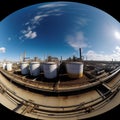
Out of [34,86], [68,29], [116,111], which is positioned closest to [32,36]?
[68,29]

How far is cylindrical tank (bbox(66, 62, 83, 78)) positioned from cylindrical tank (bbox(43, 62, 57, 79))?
0.13 metres

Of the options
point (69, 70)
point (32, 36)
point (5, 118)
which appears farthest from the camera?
point (5, 118)

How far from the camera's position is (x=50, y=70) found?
1.51m

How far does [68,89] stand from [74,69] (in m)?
0.20

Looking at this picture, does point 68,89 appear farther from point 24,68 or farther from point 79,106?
point 24,68

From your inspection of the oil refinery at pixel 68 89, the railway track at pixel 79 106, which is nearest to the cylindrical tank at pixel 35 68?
the oil refinery at pixel 68 89

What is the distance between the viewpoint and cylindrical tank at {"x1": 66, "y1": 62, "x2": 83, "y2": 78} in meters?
1.43

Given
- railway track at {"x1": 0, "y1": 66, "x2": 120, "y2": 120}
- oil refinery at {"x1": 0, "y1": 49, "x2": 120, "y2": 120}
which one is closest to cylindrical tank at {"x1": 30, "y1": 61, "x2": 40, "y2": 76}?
oil refinery at {"x1": 0, "y1": 49, "x2": 120, "y2": 120}

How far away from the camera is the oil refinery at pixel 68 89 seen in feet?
4.75

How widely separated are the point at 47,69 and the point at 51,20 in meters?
0.49

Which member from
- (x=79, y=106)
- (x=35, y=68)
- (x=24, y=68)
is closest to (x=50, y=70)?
(x=35, y=68)

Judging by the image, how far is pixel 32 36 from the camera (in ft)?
5.16

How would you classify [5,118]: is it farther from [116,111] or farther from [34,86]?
[116,111]

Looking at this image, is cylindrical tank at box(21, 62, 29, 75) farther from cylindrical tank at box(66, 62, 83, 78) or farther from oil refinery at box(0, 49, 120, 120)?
cylindrical tank at box(66, 62, 83, 78)
